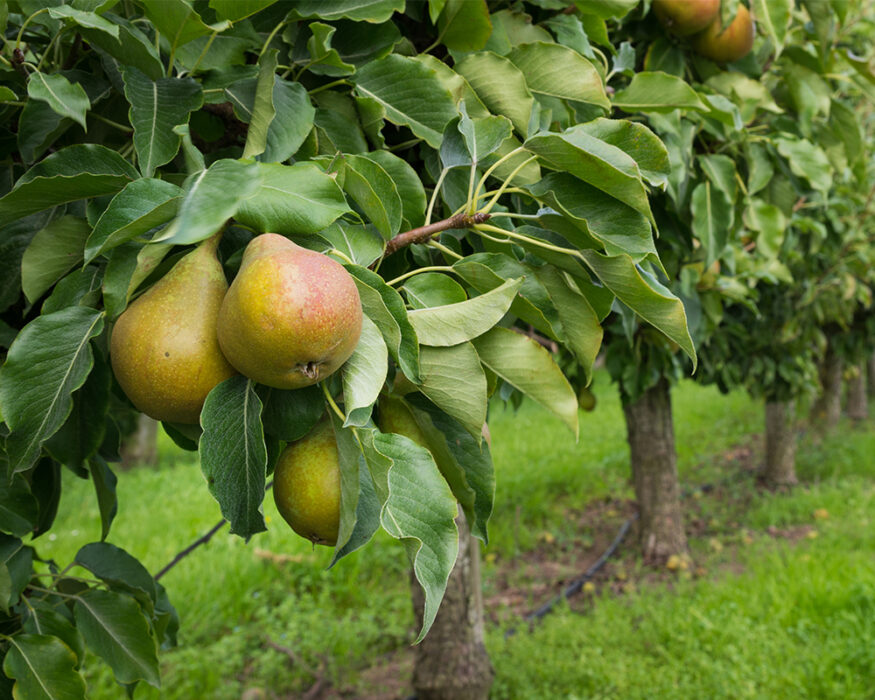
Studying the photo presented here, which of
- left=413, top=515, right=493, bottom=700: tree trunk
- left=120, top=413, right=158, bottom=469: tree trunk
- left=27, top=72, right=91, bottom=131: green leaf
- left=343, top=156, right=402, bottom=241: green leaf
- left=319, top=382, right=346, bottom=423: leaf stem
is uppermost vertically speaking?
left=27, top=72, right=91, bottom=131: green leaf

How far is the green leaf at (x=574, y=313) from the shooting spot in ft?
2.78

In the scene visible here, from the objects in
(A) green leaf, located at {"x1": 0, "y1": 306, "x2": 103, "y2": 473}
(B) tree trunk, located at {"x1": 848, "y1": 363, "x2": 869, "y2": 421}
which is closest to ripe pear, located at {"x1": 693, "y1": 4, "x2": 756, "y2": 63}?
(A) green leaf, located at {"x1": 0, "y1": 306, "x2": 103, "y2": 473}

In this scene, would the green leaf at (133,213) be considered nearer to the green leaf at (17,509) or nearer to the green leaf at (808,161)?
the green leaf at (17,509)

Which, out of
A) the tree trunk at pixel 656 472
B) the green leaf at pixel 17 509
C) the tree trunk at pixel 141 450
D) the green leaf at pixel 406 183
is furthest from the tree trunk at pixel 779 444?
the tree trunk at pixel 141 450

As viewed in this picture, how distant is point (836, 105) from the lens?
189 centimetres

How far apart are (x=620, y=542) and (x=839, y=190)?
284 centimetres

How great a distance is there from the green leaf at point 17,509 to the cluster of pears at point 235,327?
0.45 metres

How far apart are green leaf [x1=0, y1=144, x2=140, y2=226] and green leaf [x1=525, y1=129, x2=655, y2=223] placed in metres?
0.41

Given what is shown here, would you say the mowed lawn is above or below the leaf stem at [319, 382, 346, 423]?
below

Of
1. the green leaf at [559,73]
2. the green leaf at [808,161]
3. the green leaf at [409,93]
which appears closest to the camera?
the green leaf at [409,93]

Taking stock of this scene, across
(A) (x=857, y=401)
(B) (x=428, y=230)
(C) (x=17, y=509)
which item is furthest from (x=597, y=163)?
(A) (x=857, y=401)

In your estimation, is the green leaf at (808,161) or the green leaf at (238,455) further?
the green leaf at (808,161)

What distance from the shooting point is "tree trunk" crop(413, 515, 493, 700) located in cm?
291

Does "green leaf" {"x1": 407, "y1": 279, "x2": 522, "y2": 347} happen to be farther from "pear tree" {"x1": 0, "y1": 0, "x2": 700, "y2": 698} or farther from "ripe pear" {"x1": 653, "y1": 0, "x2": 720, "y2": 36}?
"ripe pear" {"x1": 653, "y1": 0, "x2": 720, "y2": 36}
